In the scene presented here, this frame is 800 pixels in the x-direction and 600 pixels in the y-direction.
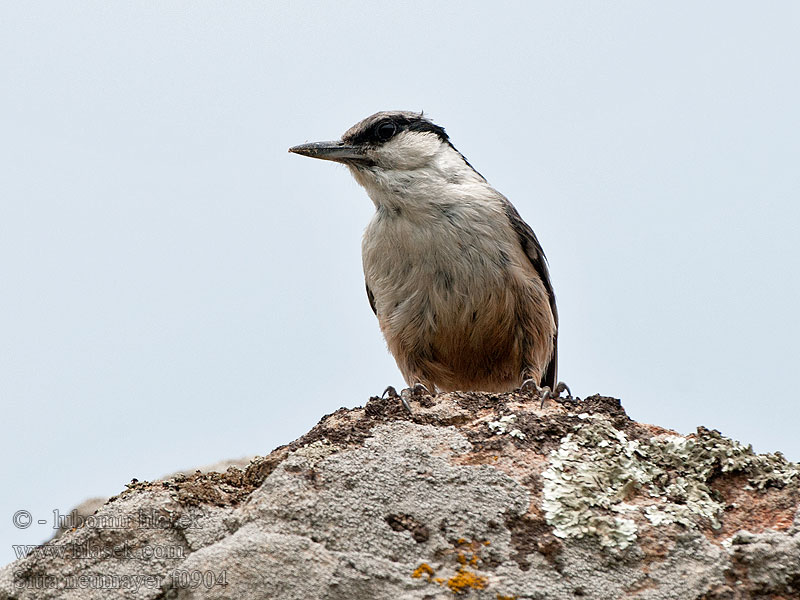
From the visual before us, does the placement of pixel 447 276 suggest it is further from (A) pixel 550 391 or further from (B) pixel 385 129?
(A) pixel 550 391

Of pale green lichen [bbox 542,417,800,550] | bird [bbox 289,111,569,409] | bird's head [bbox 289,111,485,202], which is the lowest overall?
pale green lichen [bbox 542,417,800,550]

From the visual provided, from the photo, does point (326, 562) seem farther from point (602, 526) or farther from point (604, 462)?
point (604, 462)

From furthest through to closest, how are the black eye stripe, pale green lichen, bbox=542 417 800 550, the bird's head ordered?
1. the black eye stripe
2. the bird's head
3. pale green lichen, bbox=542 417 800 550

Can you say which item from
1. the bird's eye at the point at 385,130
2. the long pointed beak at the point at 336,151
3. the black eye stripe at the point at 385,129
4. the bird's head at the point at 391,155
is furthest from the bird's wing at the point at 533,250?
the long pointed beak at the point at 336,151

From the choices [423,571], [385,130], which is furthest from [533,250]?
[423,571]

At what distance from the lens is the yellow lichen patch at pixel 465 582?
269cm

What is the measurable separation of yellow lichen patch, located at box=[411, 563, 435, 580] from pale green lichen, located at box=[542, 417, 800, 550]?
401 mm

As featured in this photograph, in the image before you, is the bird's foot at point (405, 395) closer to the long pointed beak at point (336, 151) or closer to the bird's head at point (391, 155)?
the bird's head at point (391, 155)

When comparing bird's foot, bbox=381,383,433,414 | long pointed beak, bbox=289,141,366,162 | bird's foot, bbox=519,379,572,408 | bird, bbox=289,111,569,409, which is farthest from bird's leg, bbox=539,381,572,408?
long pointed beak, bbox=289,141,366,162

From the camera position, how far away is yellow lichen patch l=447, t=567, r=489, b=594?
8.82 feet

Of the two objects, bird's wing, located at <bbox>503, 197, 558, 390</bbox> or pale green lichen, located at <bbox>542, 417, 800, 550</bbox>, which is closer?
pale green lichen, located at <bbox>542, 417, 800, 550</bbox>

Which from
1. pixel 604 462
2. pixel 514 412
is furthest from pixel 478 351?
pixel 604 462

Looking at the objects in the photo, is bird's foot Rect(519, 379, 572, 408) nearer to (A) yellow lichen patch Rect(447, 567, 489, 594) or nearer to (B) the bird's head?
(A) yellow lichen patch Rect(447, 567, 489, 594)

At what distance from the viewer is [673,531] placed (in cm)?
285
